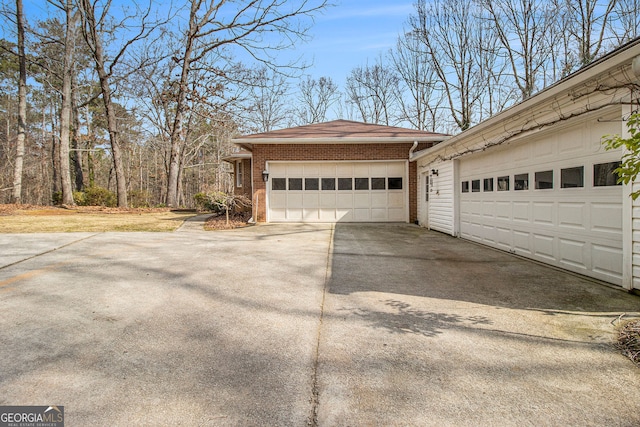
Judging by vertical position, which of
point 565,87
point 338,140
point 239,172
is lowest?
point 239,172

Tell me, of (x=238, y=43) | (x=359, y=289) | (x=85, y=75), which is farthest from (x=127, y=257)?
(x=85, y=75)

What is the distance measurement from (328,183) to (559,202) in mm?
8148

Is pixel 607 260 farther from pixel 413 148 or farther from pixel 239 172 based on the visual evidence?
pixel 239 172

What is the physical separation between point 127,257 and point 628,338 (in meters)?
6.82

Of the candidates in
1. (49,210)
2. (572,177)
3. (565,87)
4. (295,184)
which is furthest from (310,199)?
(49,210)

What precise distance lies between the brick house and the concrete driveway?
23.0 ft

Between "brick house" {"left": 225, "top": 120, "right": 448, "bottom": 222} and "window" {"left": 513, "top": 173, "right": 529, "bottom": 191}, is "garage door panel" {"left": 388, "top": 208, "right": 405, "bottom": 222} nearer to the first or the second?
"brick house" {"left": 225, "top": 120, "right": 448, "bottom": 222}

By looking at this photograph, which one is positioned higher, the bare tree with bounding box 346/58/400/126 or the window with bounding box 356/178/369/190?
the bare tree with bounding box 346/58/400/126

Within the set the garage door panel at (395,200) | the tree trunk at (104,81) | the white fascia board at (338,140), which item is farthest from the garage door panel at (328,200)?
the tree trunk at (104,81)

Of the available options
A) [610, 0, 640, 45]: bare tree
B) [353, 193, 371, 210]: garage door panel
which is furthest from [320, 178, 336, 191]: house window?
[610, 0, 640, 45]: bare tree

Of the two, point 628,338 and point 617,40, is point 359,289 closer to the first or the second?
point 628,338

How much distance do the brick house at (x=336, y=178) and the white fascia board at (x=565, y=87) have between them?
15.0 ft

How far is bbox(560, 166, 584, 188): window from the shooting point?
5.02 metres

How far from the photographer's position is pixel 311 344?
115 inches
